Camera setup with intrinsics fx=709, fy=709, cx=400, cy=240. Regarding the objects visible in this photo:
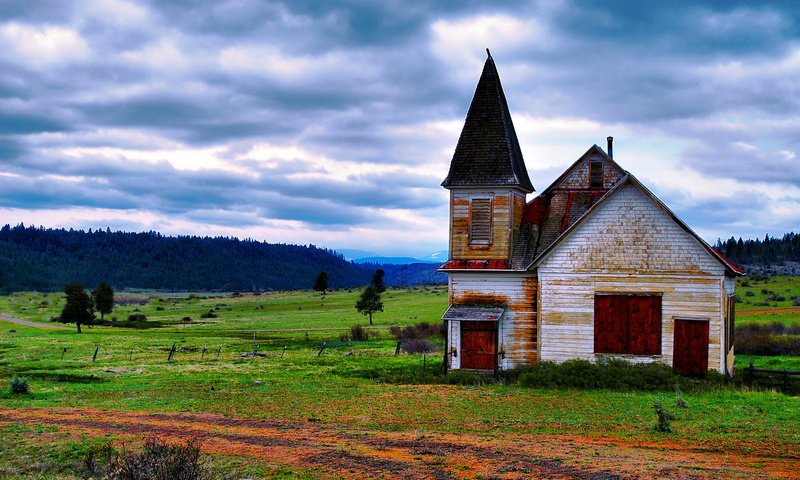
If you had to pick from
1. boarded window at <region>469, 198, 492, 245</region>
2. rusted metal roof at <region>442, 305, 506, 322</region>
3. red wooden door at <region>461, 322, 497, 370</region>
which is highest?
boarded window at <region>469, 198, 492, 245</region>

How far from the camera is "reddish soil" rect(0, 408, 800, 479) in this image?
43.6ft

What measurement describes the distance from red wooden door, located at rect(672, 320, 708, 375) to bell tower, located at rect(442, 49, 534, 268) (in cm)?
719

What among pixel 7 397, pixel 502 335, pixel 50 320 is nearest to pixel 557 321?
pixel 502 335

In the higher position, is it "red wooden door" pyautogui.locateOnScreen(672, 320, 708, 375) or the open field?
"red wooden door" pyautogui.locateOnScreen(672, 320, 708, 375)

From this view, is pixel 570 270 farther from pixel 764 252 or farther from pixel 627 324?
pixel 764 252

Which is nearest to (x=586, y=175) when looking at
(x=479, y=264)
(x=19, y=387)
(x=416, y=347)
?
(x=479, y=264)

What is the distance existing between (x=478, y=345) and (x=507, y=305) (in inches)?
78.9

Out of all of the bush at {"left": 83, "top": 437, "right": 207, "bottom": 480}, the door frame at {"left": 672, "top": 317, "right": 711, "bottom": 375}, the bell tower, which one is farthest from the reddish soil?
the bell tower

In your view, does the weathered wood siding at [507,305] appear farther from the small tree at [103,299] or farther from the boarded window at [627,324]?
the small tree at [103,299]

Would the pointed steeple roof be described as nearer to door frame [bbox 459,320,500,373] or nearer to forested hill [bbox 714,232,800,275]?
door frame [bbox 459,320,500,373]

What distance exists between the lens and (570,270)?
2748 cm

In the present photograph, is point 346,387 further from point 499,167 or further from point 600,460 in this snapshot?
point 600,460

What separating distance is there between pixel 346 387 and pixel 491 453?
12.6m

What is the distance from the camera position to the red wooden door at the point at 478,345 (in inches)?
1122
